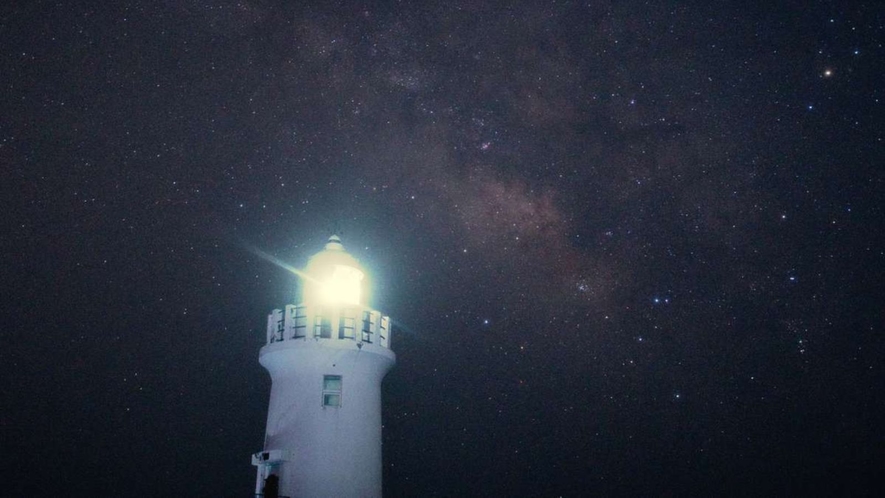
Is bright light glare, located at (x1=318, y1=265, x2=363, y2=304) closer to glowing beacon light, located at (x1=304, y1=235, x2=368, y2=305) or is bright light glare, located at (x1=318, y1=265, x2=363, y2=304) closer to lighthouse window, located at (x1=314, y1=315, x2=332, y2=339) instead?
glowing beacon light, located at (x1=304, y1=235, x2=368, y2=305)

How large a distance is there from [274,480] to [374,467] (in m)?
1.80

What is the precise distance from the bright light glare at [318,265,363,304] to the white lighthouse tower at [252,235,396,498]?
334 mm

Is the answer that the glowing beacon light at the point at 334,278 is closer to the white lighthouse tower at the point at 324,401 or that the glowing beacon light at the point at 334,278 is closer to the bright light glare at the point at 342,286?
the bright light glare at the point at 342,286

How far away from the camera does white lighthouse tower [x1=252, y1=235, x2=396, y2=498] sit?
11906 mm

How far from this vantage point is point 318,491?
11812 mm

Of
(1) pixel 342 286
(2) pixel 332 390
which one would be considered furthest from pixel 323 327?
(1) pixel 342 286

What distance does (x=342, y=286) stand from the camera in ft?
44.7

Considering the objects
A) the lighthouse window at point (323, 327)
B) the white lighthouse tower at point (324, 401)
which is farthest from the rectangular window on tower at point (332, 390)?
the lighthouse window at point (323, 327)

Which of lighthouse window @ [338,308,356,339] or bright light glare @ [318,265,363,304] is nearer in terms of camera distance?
lighthouse window @ [338,308,356,339]

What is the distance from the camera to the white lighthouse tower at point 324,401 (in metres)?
11.9

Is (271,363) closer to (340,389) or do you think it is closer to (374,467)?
(340,389)

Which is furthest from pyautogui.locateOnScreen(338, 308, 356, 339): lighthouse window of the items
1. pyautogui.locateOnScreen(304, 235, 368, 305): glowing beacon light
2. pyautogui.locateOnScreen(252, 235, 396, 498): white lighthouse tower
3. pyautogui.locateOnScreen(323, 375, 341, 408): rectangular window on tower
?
pyautogui.locateOnScreen(323, 375, 341, 408): rectangular window on tower

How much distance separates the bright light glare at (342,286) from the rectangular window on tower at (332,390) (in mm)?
1566

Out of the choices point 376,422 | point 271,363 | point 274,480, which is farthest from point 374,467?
point 271,363
